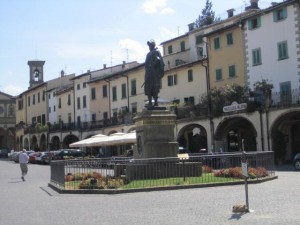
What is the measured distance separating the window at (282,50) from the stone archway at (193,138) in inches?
353

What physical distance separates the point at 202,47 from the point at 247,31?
12631mm

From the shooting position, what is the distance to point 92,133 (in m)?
62.2

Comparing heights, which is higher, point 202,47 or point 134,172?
A: point 202,47

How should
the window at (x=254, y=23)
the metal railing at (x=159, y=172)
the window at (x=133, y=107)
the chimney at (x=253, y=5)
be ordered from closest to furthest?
the metal railing at (x=159, y=172)
the window at (x=254, y=23)
the chimney at (x=253, y=5)
the window at (x=133, y=107)

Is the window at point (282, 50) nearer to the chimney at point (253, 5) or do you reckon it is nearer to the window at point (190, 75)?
the window at point (190, 75)

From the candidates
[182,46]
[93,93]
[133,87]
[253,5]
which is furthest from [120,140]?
[93,93]

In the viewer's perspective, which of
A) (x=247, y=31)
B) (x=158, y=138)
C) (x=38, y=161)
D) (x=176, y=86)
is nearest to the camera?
(x=158, y=138)

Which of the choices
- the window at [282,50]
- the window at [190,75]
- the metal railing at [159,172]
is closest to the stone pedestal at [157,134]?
the metal railing at [159,172]

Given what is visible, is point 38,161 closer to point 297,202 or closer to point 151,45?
point 151,45

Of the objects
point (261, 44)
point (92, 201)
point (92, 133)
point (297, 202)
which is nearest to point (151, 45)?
point (92, 201)

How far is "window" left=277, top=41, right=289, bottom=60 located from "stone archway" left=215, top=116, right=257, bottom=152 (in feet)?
16.9

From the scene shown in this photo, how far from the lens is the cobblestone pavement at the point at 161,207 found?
11125 millimetres

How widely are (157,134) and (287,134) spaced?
63.8 feet

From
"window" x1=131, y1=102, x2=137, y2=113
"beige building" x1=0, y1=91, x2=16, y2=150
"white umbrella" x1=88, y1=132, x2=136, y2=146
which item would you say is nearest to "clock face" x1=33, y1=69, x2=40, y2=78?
"beige building" x1=0, y1=91, x2=16, y2=150
